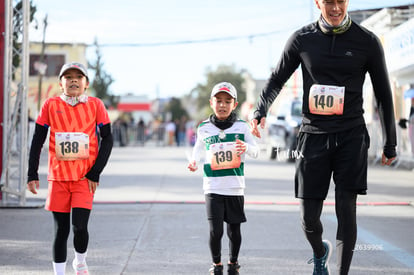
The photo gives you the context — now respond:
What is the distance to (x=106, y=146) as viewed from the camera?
4953 mm

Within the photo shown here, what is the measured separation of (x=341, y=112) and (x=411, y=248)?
8.84ft

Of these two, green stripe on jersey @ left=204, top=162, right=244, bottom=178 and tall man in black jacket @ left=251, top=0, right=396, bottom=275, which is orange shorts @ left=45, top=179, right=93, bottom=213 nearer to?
green stripe on jersey @ left=204, top=162, right=244, bottom=178

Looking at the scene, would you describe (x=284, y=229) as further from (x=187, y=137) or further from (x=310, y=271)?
(x=187, y=137)

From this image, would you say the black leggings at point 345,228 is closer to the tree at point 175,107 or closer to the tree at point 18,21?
the tree at point 18,21

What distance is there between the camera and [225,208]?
5238mm

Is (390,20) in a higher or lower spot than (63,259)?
higher

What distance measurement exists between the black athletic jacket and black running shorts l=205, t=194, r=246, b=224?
3.07 ft

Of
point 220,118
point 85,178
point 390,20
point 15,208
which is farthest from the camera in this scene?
point 390,20

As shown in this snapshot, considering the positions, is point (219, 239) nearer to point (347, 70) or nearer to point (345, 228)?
point (345, 228)

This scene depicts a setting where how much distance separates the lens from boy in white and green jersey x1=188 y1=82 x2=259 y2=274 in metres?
5.18

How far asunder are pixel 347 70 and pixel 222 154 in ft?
4.21

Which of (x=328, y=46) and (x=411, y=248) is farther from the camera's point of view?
(x=411, y=248)

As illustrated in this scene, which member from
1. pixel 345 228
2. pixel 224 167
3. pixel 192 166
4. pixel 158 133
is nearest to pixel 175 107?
pixel 158 133

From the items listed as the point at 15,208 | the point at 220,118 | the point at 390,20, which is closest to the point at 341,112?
the point at 220,118
